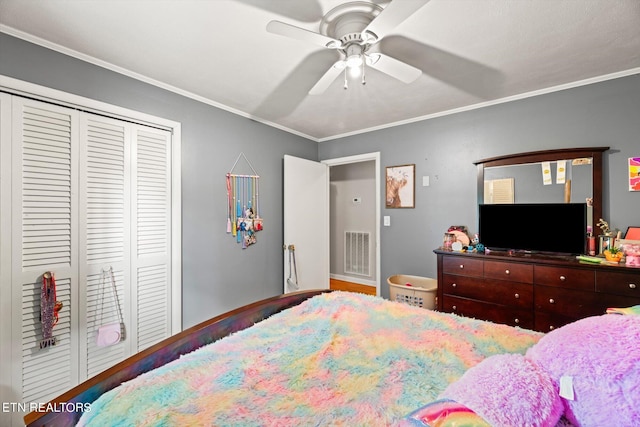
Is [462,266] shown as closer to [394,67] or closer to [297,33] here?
[394,67]

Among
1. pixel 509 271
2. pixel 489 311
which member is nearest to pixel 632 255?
pixel 509 271

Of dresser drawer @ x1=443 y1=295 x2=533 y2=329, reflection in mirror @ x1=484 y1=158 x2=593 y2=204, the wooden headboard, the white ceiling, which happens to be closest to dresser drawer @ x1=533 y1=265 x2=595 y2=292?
dresser drawer @ x1=443 y1=295 x2=533 y2=329

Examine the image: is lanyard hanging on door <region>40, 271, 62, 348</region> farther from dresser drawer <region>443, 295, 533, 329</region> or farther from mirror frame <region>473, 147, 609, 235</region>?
mirror frame <region>473, 147, 609, 235</region>

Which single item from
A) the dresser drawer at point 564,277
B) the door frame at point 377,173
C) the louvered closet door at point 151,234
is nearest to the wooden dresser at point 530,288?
the dresser drawer at point 564,277

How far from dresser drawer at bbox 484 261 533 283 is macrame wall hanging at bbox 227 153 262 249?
2316mm

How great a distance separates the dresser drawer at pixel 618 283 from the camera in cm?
180

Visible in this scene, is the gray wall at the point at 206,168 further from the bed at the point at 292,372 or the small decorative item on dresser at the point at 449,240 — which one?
the small decorative item on dresser at the point at 449,240

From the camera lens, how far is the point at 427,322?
4.47ft

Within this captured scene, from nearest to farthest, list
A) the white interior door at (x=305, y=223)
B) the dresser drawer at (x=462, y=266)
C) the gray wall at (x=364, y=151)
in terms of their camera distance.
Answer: the gray wall at (x=364, y=151)
the dresser drawer at (x=462, y=266)
the white interior door at (x=305, y=223)

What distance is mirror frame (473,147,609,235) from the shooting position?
7.20 feet

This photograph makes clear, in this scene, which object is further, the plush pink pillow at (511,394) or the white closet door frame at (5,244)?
the white closet door frame at (5,244)

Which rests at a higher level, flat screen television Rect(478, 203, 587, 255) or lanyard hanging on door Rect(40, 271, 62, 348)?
flat screen television Rect(478, 203, 587, 255)

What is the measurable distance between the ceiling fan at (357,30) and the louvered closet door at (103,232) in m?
1.55

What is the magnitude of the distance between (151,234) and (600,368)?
263 centimetres
